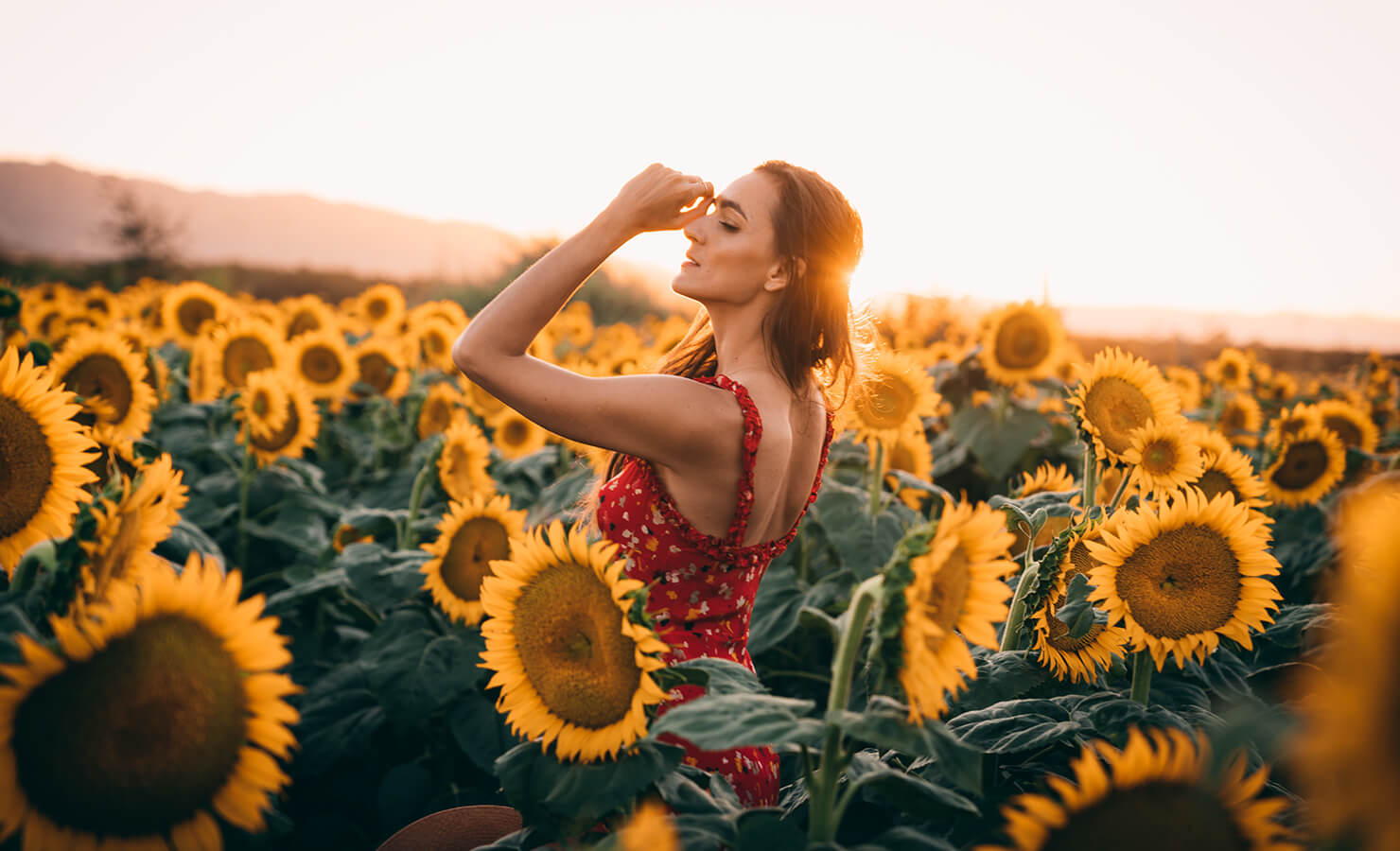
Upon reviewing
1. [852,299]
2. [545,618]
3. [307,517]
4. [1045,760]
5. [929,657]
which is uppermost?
[852,299]

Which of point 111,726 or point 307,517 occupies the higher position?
point 111,726

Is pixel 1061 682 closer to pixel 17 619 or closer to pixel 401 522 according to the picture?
pixel 17 619

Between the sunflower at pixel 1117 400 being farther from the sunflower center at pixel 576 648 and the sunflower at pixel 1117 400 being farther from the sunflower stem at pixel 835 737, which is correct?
the sunflower center at pixel 576 648

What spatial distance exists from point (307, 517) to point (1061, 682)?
10.0 ft

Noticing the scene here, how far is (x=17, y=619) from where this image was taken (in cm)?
113

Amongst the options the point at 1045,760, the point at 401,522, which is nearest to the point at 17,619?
the point at 1045,760

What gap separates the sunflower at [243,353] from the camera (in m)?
4.50

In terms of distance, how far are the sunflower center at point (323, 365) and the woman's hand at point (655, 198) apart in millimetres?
3417

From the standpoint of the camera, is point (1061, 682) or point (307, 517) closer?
point (1061, 682)

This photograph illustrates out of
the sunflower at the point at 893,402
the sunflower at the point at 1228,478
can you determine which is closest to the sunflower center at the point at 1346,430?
the sunflower at the point at 893,402

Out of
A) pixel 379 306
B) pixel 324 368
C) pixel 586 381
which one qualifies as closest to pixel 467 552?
pixel 586 381

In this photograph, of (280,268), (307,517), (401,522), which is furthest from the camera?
(280,268)

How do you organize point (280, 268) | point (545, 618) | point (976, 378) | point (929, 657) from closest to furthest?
point (929, 657), point (545, 618), point (976, 378), point (280, 268)

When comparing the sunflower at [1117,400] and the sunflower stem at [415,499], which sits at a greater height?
the sunflower at [1117,400]
